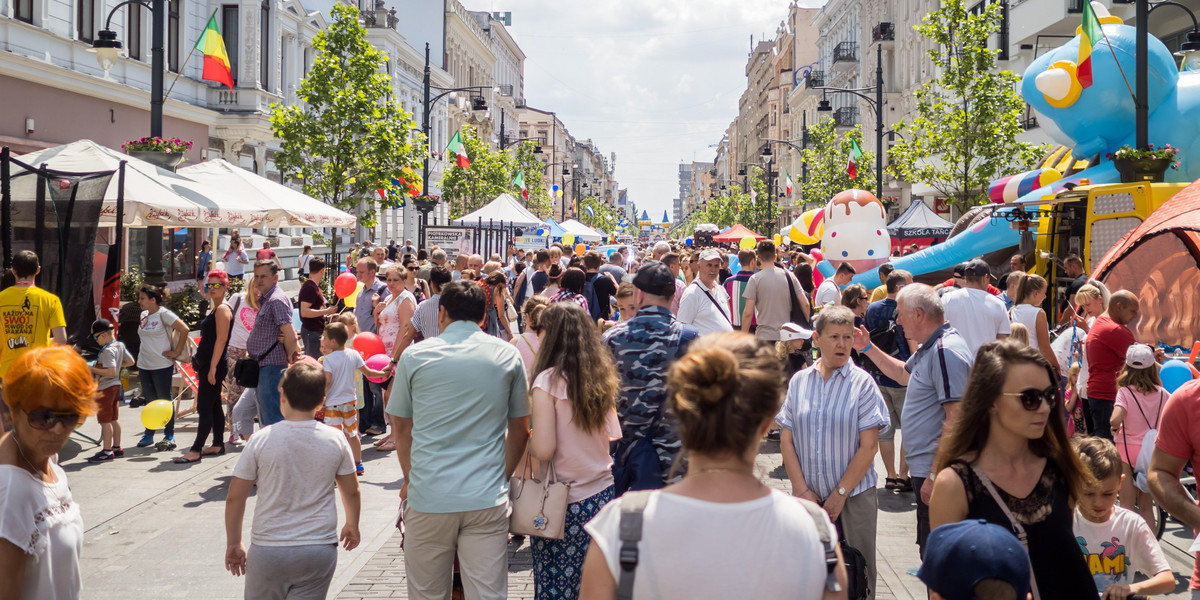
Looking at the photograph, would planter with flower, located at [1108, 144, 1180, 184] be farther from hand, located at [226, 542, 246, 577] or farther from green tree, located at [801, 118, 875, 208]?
green tree, located at [801, 118, 875, 208]

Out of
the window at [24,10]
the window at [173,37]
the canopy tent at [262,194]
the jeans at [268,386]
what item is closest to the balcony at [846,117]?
the window at [173,37]

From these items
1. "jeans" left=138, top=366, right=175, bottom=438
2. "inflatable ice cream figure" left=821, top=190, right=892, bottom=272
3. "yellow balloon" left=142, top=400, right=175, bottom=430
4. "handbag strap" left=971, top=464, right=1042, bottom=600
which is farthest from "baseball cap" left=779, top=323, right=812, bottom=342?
"inflatable ice cream figure" left=821, top=190, right=892, bottom=272

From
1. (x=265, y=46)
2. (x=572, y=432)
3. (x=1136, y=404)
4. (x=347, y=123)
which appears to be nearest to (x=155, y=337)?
(x=572, y=432)

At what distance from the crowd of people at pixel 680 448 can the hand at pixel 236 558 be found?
2 cm

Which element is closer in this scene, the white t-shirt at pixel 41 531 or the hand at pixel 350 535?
the white t-shirt at pixel 41 531

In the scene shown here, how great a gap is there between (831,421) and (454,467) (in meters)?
1.72

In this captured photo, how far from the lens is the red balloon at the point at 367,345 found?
9.44m

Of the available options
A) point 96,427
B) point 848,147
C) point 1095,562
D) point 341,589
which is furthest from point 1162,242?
point 848,147

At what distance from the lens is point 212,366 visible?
929cm

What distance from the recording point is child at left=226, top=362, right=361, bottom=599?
4336 millimetres

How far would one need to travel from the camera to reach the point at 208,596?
583cm

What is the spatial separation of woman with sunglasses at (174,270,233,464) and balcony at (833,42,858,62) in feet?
172

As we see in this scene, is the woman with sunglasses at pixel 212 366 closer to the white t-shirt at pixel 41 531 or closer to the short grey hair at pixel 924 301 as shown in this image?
the white t-shirt at pixel 41 531

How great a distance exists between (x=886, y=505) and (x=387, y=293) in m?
6.14
